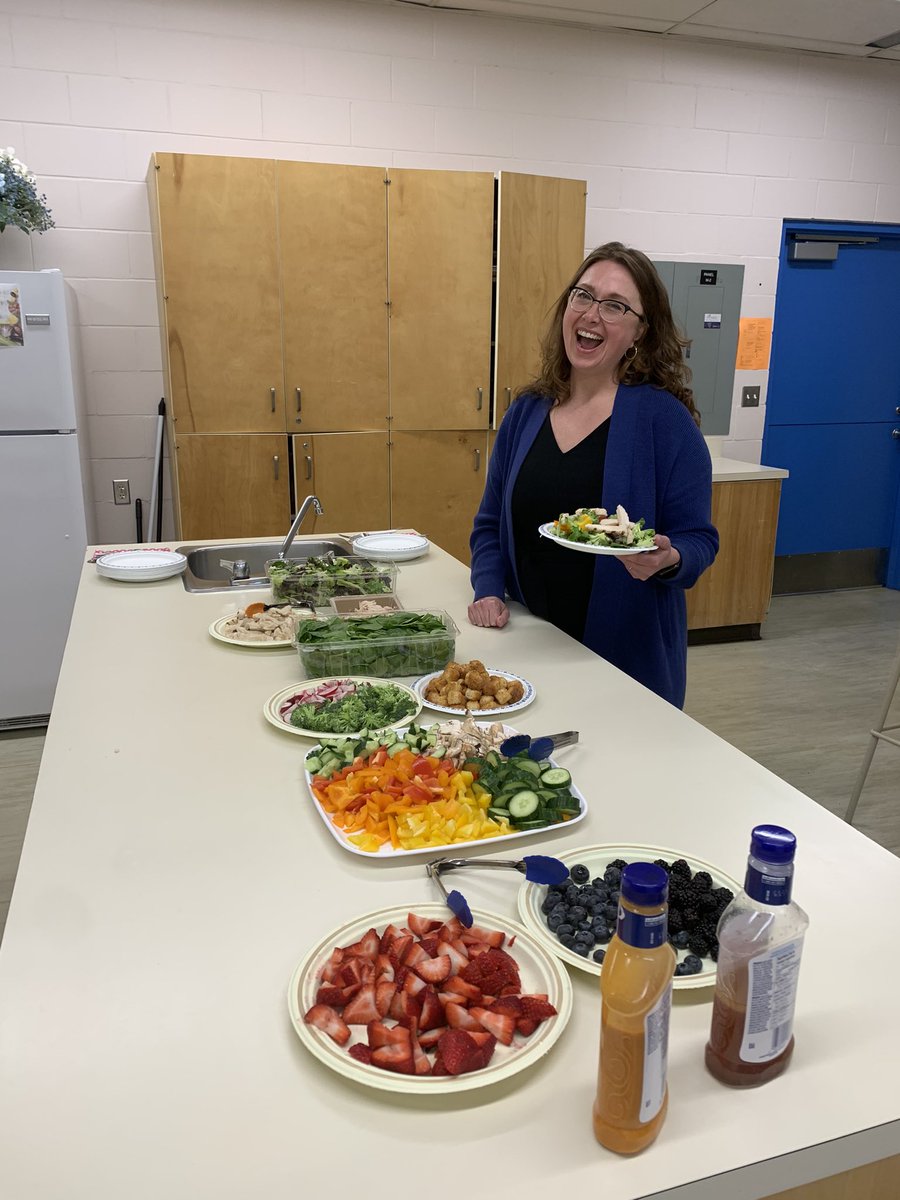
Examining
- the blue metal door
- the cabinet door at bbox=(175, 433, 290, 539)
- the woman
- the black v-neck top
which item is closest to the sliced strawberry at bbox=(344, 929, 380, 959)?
the woman

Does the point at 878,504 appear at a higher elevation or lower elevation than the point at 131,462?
lower

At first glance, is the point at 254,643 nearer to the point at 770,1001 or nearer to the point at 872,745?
the point at 770,1001

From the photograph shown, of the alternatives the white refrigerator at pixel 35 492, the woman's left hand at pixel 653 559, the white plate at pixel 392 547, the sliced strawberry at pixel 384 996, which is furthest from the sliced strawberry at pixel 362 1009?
the white refrigerator at pixel 35 492

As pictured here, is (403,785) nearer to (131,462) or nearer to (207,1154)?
(207,1154)

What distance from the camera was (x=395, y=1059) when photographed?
33.1 inches

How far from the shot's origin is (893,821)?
3.05 meters

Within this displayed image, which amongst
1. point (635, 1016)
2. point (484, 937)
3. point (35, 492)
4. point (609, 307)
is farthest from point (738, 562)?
point (635, 1016)

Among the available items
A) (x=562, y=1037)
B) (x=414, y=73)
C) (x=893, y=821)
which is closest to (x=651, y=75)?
(x=414, y=73)

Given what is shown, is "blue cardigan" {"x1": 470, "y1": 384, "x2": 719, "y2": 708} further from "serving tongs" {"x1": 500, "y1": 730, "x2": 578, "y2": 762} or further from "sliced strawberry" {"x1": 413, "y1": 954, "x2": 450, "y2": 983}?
"sliced strawberry" {"x1": 413, "y1": 954, "x2": 450, "y2": 983}

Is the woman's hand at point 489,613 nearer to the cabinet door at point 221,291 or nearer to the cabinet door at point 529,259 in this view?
the cabinet door at point 221,291

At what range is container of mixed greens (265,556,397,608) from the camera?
230 centimetres

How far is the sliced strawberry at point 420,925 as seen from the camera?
3.33ft

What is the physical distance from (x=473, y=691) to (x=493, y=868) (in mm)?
550

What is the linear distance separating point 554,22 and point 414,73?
0.77m
